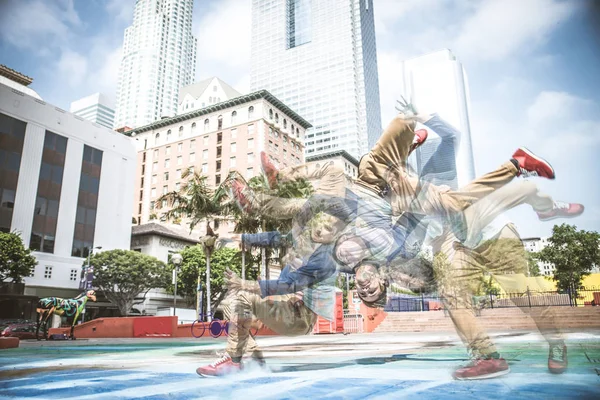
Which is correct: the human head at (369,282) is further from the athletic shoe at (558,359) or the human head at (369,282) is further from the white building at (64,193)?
the white building at (64,193)

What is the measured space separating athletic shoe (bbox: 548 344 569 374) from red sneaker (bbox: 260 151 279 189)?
9.04ft

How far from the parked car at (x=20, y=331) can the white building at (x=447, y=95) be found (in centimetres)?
1944

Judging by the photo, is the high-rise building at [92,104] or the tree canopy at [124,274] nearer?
the high-rise building at [92,104]

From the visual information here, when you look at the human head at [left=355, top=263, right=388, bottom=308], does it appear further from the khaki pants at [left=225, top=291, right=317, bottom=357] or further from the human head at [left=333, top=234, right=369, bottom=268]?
the khaki pants at [left=225, top=291, right=317, bottom=357]

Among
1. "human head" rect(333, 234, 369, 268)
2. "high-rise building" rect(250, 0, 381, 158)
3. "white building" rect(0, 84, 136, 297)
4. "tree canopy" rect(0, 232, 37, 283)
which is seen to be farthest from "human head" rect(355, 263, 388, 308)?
"tree canopy" rect(0, 232, 37, 283)

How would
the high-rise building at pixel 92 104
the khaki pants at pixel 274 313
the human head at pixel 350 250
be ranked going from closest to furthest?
1. the human head at pixel 350 250
2. the khaki pants at pixel 274 313
3. the high-rise building at pixel 92 104

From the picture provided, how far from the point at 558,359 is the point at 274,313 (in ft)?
7.71

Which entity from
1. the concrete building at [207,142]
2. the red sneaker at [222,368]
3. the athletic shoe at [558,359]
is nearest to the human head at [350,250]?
the red sneaker at [222,368]

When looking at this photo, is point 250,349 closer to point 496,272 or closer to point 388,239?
point 388,239

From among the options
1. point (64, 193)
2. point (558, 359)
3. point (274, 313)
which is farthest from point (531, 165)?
point (64, 193)

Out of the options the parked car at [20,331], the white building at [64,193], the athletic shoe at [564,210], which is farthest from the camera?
the white building at [64,193]

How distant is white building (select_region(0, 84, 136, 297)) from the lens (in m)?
29.1

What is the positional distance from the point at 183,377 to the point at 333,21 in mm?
3766

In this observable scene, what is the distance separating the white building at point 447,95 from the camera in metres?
3.13
